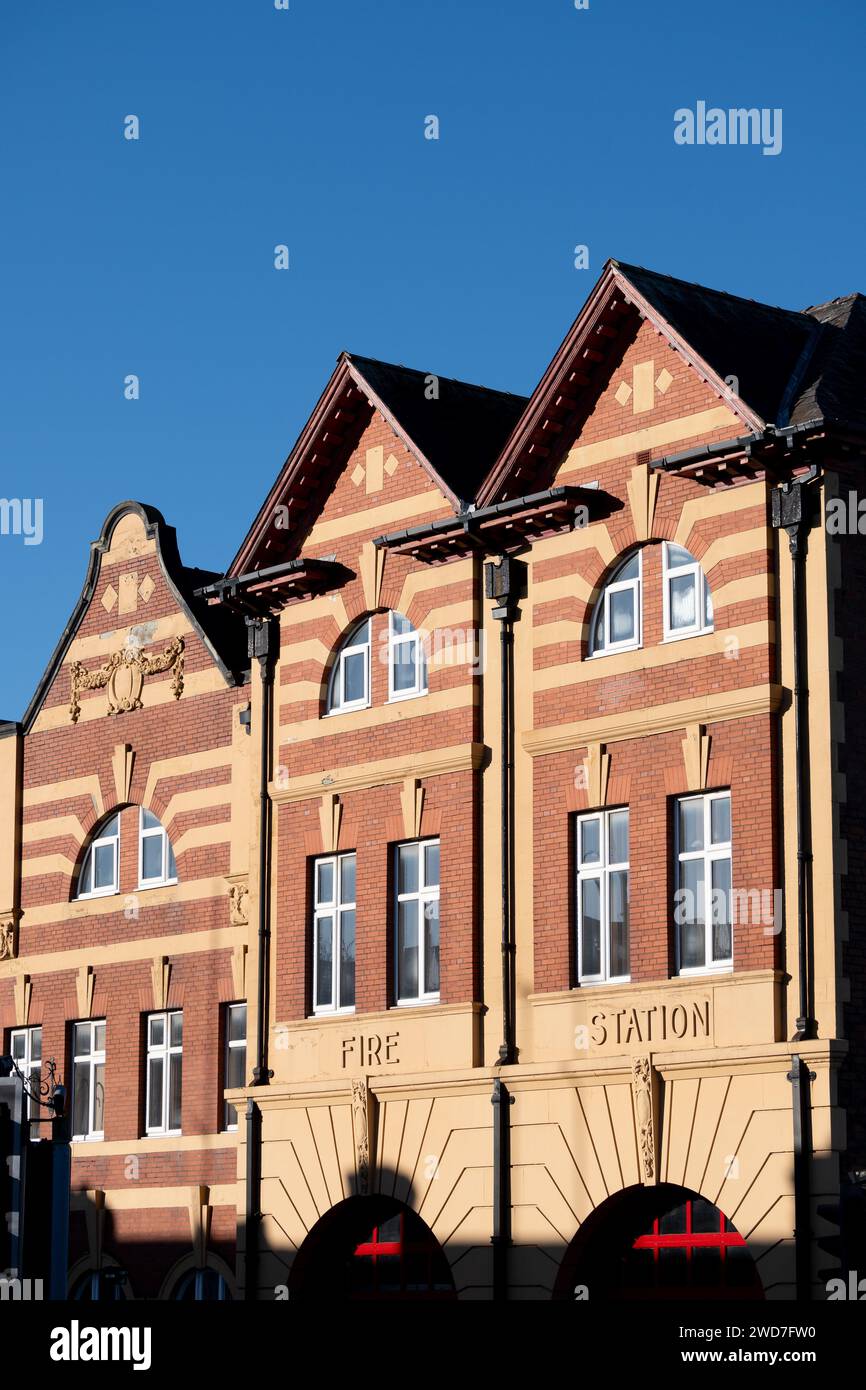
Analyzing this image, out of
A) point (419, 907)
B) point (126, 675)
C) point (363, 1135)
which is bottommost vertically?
point (363, 1135)

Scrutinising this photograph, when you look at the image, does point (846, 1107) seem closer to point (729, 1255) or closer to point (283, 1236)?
point (729, 1255)

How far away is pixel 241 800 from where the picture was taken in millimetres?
31906

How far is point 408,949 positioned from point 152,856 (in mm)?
6703

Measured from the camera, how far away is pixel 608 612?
2656cm

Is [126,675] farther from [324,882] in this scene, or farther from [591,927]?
[591,927]

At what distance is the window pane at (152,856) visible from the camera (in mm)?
33438

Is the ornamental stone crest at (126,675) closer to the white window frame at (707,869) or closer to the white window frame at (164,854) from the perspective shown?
the white window frame at (164,854)

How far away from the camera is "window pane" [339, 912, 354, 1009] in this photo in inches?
1130

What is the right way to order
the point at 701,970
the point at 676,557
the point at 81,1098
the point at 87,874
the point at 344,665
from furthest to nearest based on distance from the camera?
1. the point at 87,874
2. the point at 81,1098
3. the point at 344,665
4. the point at 676,557
5. the point at 701,970

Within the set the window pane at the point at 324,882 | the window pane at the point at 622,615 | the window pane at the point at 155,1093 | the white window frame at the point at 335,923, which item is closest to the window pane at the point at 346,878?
the white window frame at the point at 335,923

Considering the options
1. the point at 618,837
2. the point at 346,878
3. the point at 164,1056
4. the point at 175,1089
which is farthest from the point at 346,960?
the point at 164,1056

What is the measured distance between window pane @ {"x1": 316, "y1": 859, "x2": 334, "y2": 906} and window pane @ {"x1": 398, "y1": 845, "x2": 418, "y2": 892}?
4.01 feet
